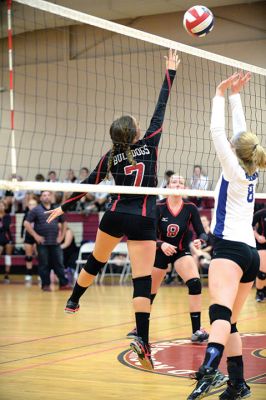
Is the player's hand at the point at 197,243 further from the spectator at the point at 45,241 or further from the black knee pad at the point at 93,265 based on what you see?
the spectator at the point at 45,241

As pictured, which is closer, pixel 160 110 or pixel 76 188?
pixel 76 188

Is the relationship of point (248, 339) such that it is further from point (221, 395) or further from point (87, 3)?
point (87, 3)

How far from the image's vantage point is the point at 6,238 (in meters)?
18.8

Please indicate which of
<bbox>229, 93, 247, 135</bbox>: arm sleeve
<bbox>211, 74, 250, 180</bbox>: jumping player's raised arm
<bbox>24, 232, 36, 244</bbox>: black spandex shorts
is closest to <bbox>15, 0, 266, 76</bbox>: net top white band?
<bbox>229, 93, 247, 135</bbox>: arm sleeve

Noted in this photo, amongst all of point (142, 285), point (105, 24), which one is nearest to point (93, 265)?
point (142, 285)

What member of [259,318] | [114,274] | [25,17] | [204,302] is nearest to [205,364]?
[259,318]

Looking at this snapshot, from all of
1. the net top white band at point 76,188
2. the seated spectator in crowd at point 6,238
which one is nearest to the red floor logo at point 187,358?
the net top white band at point 76,188

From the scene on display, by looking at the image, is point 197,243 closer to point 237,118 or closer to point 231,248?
point 237,118

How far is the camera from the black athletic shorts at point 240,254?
494 cm

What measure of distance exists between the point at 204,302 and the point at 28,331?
4.48m

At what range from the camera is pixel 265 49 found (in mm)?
19625

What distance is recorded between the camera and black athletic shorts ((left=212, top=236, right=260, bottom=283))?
195 inches

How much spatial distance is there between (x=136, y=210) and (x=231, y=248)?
63.8 inches

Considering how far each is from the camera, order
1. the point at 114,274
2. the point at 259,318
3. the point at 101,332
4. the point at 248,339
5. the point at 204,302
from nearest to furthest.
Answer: the point at 248,339, the point at 101,332, the point at 259,318, the point at 204,302, the point at 114,274
